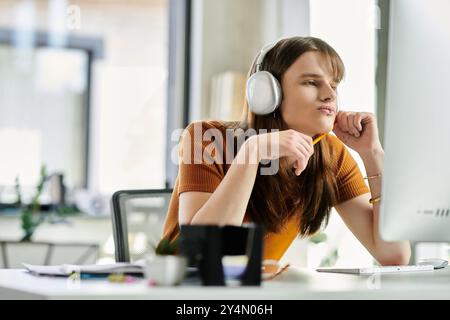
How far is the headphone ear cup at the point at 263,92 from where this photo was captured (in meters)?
1.71

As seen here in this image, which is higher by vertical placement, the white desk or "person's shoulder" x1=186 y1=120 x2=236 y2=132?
"person's shoulder" x1=186 y1=120 x2=236 y2=132

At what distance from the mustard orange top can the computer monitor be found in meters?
0.57

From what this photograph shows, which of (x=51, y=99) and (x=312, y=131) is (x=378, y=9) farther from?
(x=51, y=99)

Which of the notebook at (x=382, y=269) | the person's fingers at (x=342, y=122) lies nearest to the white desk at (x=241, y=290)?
the notebook at (x=382, y=269)

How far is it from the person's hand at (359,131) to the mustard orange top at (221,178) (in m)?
0.11

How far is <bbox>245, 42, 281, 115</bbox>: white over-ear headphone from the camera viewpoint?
67.3 inches

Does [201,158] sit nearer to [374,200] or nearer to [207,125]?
[207,125]

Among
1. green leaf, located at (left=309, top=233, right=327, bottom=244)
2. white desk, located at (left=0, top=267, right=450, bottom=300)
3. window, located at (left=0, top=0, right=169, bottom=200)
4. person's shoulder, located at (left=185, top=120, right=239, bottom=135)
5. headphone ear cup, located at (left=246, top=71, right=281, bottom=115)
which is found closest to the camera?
white desk, located at (left=0, top=267, right=450, bottom=300)

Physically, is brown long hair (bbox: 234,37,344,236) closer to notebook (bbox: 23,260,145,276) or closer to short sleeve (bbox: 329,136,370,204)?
short sleeve (bbox: 329,136,370,204)

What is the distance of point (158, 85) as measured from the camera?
4.52 metres

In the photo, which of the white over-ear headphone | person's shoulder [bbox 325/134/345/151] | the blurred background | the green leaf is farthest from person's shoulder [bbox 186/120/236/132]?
the blurred background

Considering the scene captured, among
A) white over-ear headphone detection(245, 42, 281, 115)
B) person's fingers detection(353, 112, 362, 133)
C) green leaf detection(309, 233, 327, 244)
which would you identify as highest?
white over-ear headphone detection(245, 42, 281, 115)

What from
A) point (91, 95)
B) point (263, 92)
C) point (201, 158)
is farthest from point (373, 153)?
point (91, 95)

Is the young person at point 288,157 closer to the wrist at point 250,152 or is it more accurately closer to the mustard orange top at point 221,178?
the mustard orange top at point 221,178
